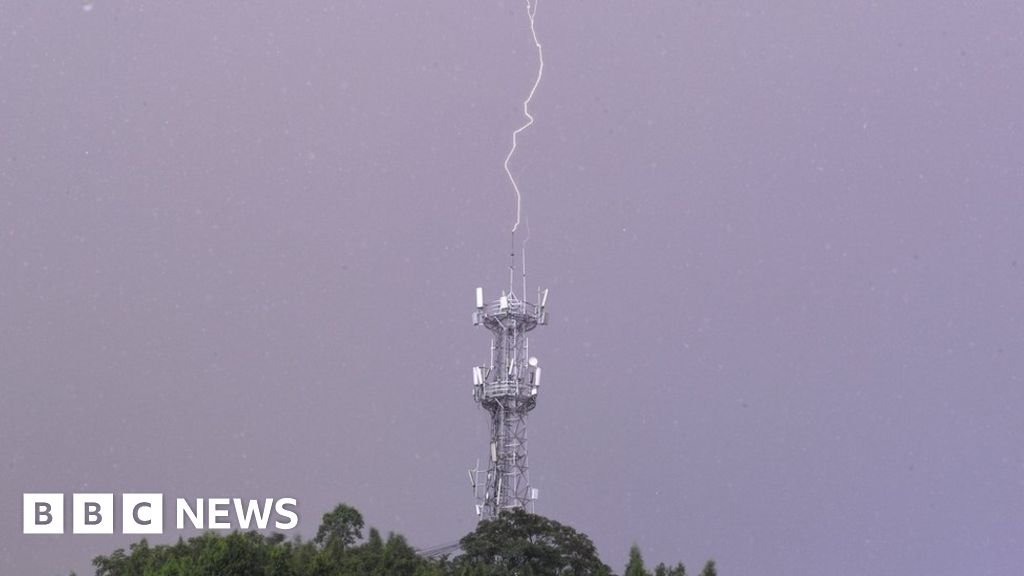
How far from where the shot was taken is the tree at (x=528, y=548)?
3709 centimetres

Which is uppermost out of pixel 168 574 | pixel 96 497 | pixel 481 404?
pixel 481 404

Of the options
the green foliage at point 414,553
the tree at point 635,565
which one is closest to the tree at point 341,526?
the green foliage at point 414,553

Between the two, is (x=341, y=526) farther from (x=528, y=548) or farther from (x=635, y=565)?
(x=635, y=565)

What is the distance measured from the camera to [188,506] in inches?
1767

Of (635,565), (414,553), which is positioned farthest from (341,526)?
(635,565)

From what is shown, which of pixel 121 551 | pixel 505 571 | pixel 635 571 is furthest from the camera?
pixel 121 551

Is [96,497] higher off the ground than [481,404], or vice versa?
[481,404]

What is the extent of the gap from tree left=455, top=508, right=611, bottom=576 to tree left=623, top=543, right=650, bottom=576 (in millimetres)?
7227

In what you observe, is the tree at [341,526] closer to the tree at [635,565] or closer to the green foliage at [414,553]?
the green foliage at [414,553]

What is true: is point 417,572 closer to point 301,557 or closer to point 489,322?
point 301,557

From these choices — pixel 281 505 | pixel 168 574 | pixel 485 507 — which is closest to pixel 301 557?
pixel 168 574

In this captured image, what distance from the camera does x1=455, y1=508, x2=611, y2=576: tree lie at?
37094mm

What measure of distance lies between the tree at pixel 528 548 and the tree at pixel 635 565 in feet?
23.7

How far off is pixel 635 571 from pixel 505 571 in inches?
331
